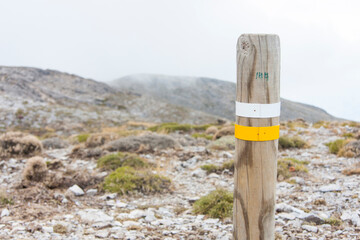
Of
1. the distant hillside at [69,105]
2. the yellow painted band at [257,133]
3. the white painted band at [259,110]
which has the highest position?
the white painted band at [259,110]

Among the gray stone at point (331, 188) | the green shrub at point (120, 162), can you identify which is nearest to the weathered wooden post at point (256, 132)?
the gray stone at point (331, 188)

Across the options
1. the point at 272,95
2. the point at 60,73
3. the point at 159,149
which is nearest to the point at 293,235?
the point at 272,95

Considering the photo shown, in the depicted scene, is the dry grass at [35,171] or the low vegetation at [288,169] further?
the low vegetation at [288,169]

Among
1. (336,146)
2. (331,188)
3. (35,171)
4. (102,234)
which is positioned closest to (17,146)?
(35,171)

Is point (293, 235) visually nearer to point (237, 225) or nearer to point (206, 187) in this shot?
point (237, 225)

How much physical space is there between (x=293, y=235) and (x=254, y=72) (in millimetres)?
2559

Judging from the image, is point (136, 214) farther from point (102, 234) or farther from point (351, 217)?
point (351, 217)

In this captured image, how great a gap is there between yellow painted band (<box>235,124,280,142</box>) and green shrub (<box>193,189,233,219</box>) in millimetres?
2646

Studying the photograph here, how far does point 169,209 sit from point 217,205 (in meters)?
0.99

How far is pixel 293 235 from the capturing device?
3.81 metres

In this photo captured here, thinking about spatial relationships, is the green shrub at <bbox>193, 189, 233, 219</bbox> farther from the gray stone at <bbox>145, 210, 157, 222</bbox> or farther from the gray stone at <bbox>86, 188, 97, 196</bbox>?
the gray stone at <bbox>86, 188, 97, 196</bbox>

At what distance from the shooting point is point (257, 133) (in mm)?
2326

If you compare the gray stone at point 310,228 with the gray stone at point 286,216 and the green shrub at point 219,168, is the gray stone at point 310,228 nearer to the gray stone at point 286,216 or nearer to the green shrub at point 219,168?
the gray stone at point 286,216

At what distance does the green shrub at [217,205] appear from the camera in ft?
15.6
